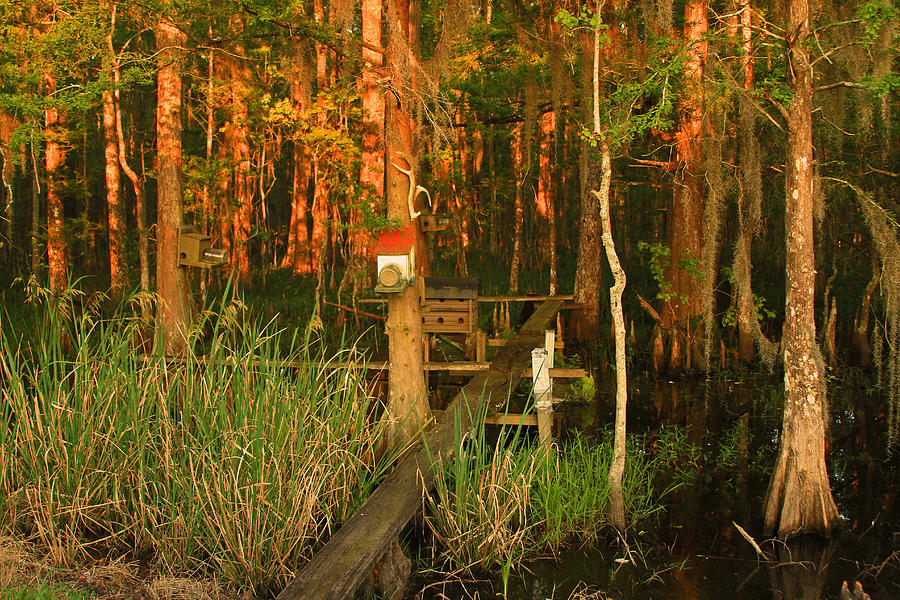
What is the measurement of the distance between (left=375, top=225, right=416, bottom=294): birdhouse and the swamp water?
2.12 metres

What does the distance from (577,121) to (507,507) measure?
10.8 meters

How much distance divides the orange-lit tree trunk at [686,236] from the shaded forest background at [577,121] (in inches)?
1.5

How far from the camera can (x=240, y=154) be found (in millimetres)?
18516

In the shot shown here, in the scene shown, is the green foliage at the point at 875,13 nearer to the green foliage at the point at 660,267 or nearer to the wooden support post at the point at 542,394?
the wooden support post at the point at 542,394

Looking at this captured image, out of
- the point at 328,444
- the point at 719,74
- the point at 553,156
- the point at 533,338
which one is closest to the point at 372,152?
the point at 533,338

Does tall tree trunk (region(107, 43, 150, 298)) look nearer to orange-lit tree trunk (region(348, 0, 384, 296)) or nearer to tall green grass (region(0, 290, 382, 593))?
tall green grass (region(0, 290, 382, 593))

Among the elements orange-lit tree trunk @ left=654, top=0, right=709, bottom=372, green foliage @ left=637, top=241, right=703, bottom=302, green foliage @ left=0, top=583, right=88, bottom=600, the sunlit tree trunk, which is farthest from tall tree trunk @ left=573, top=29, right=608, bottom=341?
green foliage @ left=0, top=583, right=88, bottom=600

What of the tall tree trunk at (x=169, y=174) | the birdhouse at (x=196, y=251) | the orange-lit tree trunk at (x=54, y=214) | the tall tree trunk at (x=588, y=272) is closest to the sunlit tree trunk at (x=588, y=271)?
the tall tree trunk at (x=588, y=272)

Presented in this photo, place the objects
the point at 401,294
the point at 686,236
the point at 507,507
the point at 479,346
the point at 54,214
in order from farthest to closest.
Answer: the point at 54,214, the point at 686,236, the point at 479,346, the point at 401,294, the point at 507,507

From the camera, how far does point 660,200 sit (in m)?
25.0

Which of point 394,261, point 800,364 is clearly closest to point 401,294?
point 394,261

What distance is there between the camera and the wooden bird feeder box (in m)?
9.61

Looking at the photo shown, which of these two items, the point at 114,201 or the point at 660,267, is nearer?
the point at 660,267

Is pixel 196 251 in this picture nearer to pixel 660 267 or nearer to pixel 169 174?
pixel 169 174
